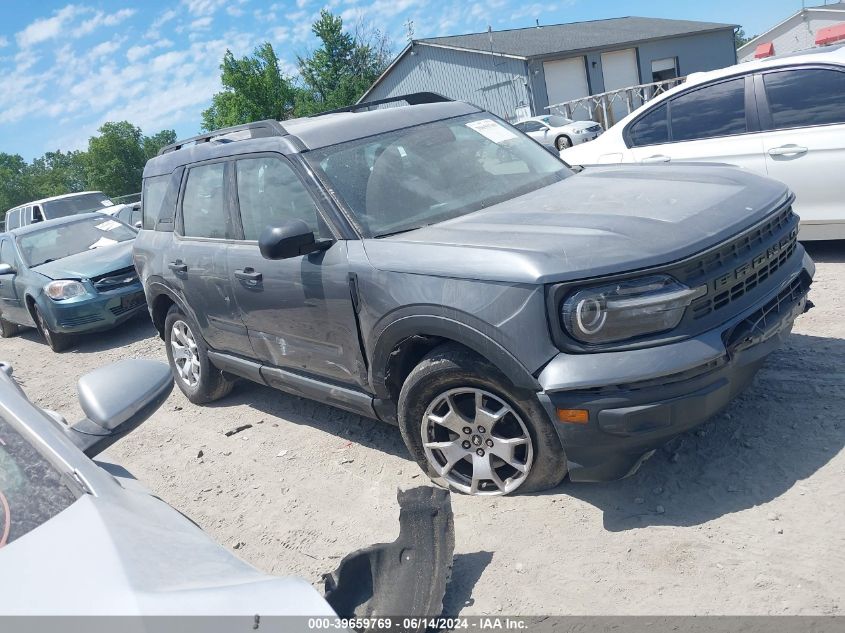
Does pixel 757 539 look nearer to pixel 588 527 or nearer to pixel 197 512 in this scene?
pixel 588 527

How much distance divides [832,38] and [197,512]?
16467mm

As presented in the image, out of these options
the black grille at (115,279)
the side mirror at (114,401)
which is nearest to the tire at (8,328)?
the black grille at (115,279)

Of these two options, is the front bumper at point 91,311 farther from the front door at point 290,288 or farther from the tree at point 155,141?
the tree at point 155,141

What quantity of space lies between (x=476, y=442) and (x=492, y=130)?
7.36 feet

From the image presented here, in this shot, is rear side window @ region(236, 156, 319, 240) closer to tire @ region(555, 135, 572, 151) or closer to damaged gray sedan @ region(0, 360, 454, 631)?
damaged gray sedan @ region(0, 360, 454, 631)

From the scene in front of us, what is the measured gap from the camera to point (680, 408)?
3.01 meters

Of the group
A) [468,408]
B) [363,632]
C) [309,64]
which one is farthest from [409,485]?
[309,64]

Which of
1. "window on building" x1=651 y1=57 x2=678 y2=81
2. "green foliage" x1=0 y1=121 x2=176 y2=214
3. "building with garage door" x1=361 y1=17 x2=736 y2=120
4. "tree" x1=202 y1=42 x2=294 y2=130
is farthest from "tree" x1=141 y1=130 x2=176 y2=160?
A: "window on building" x1=651 y1=57 x2=678 y2=81

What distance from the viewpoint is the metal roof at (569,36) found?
35.2m

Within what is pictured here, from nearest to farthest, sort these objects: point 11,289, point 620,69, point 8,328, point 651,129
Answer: point 651,129 → point 11,289 → point 8,328 → point 620,69

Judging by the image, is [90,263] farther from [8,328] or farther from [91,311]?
[8,328]

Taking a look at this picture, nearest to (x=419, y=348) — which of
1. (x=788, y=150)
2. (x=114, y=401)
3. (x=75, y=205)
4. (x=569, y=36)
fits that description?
(x=114, y=401)

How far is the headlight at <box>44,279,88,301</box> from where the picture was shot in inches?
369

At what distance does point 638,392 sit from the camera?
2996 mm
